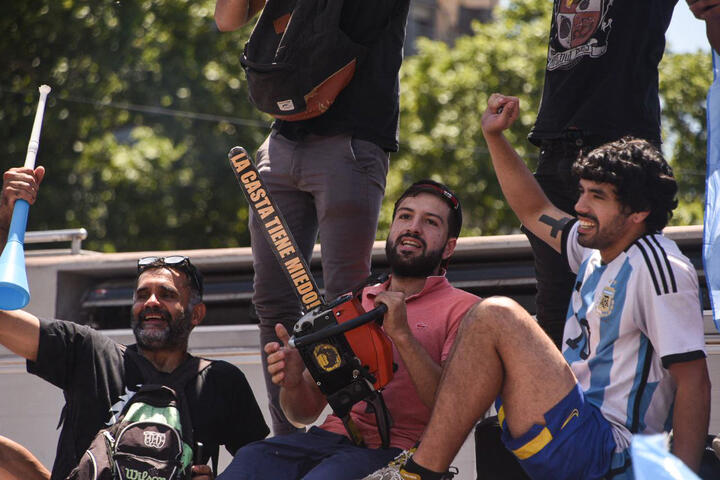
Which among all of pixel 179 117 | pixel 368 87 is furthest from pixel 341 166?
pixel 179 117

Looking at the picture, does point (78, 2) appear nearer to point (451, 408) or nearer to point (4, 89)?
point (4, 89)

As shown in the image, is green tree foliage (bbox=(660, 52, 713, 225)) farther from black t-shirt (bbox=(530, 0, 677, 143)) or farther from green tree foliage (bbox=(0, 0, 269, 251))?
black t-shirt (bbox=(530, 0, 677, 143))

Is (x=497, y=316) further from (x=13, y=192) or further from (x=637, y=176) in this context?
(x=13, y=192)

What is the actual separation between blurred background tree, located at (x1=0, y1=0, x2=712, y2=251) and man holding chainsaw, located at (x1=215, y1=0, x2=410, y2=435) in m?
10.6

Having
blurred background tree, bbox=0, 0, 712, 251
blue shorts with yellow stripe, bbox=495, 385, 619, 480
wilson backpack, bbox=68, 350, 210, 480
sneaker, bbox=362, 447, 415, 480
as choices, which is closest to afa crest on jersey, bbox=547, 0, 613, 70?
blue shorts with yellow stripe, bbox=495, 385, 619, 480

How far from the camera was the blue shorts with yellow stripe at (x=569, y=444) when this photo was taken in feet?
9.91

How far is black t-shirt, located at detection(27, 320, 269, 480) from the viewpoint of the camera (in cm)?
378

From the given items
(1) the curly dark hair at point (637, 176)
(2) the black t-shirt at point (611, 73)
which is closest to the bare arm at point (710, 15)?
(2) the black t-shirt at point (611, 73)

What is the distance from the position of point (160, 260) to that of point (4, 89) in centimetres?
1150

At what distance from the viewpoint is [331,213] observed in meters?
3.78

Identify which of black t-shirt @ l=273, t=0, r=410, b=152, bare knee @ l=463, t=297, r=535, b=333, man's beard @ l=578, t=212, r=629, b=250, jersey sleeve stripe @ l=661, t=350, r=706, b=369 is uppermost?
black t-shirt @ l=273, t=0, r=410, b=152

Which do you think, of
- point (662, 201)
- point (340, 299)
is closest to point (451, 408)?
point (340, 299)

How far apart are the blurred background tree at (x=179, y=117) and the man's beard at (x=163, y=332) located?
10492 mm

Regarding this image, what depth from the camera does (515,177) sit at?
3.74m
